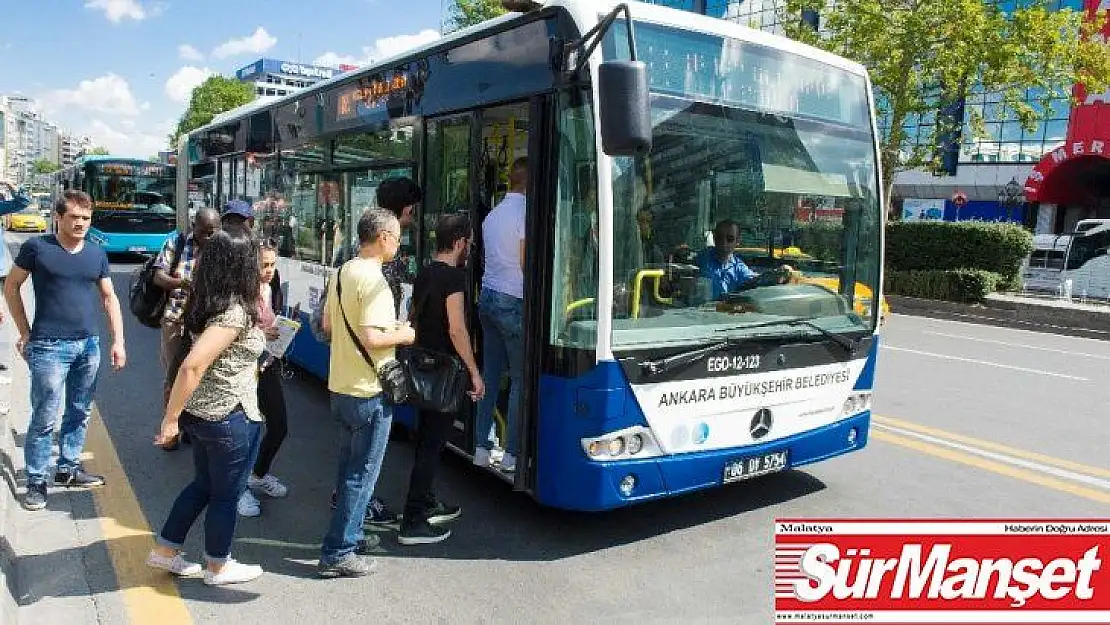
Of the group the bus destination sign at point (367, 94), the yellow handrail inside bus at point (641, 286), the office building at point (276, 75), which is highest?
the office building at point (276, 75)

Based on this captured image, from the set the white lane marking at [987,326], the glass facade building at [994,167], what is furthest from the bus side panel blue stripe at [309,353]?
the glass facade building at [994,167]

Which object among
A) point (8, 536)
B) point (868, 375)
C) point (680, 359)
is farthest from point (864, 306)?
point (8, 536)

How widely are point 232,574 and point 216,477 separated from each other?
50cm

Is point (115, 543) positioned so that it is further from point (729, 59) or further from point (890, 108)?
point (890, 108)

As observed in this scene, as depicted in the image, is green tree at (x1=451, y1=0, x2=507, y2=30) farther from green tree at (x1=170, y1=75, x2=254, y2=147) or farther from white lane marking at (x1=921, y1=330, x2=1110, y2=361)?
green tree at (x1=170, y1=75, x2=254, y2=147)

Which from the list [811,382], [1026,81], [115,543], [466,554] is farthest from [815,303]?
[1026,81]

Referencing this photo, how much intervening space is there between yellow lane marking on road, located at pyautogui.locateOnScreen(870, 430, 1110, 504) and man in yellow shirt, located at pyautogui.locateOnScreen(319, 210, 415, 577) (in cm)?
445

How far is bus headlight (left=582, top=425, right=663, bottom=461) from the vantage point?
4273 millimetres

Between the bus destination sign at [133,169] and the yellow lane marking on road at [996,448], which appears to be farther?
the bus destination sign at [133,169]

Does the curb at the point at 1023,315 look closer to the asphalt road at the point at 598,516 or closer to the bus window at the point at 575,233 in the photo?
the asphalt road at the point at 598,516

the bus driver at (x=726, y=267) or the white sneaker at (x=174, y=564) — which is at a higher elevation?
the bus driver at (x=726, y=267)

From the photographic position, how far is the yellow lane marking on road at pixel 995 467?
5770 millimetres

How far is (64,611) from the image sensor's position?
12.2 ft

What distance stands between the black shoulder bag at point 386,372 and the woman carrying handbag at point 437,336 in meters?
0.25
